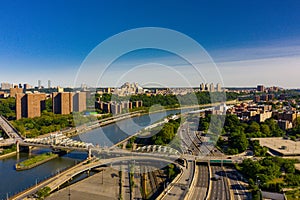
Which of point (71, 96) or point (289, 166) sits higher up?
point (71, 96)

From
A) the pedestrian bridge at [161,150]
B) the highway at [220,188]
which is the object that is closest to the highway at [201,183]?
the highway at [220,188]

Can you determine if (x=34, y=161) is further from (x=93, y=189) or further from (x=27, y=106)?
(x=27, y=106)

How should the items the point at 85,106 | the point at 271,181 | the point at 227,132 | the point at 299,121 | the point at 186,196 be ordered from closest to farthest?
the point at 186,196 < the point at 271,181 < the point at 227,132 < the point at 299,121 < the point at 85,106

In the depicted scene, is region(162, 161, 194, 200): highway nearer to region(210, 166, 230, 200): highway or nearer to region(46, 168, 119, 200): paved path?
region(210, 166, 230, 200): highway

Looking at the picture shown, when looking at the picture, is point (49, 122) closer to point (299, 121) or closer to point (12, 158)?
point (12, 158)

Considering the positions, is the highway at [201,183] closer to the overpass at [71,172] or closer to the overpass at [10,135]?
the overpass at [71,172]

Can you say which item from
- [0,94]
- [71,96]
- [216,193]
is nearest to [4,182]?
[216,193]

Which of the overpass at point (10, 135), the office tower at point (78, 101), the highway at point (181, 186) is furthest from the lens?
the office tower at point (78, 101)
